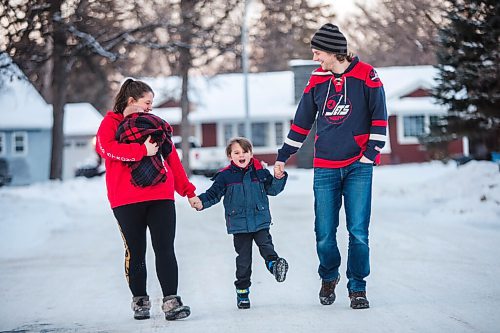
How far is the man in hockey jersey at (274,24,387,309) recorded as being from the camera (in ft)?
21.2

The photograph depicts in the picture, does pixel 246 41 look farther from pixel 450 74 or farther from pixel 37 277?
pixel 37 277

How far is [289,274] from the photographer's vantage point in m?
8.53

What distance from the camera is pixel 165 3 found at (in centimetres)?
2869

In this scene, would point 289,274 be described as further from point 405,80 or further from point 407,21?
point 405,80

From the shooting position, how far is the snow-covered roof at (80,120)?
49.9m

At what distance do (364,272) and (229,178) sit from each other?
1227 mm

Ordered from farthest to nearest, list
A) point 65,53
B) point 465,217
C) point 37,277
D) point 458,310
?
point 65,53, point 465,217, point 37,277, point 458,310

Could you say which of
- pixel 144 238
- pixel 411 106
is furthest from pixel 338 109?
pixel 411 106

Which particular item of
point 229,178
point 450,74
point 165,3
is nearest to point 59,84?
point 165,3

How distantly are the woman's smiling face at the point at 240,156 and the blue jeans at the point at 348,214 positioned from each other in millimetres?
537

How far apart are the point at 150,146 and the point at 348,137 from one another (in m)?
1.39

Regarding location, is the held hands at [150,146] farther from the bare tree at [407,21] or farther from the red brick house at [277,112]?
the red brick house at [277,112]

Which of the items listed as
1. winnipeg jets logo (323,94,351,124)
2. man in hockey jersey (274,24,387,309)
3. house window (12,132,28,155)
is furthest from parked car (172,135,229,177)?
winnipeg jets logo (323,94,351,124)

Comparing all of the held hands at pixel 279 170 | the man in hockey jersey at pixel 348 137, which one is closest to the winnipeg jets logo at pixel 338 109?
the man in hockey jersey at pixel 348 137
